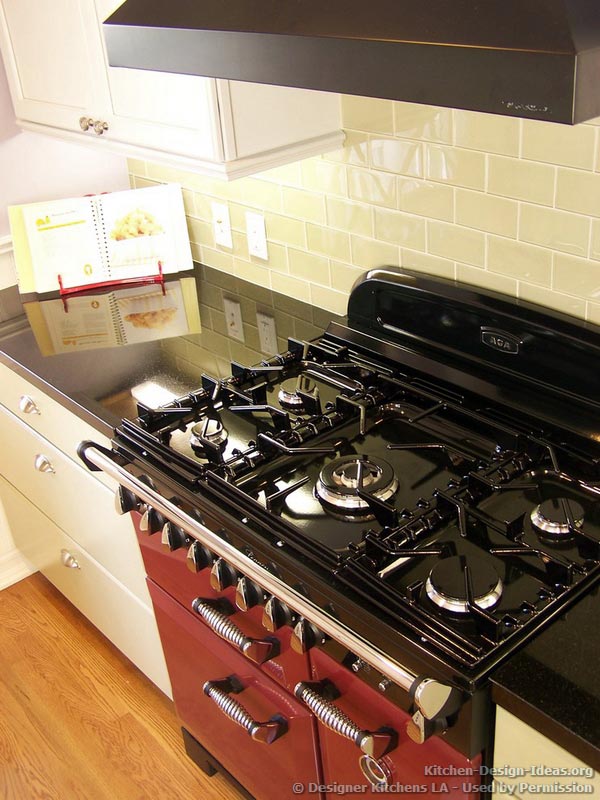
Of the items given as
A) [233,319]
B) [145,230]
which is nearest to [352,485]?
[233,319]

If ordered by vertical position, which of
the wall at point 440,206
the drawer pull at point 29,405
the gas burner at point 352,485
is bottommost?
the drawer pull at point 29,405

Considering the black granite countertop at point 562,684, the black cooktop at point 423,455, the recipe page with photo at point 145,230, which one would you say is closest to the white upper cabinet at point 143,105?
the recipe page with photo at point 145,230

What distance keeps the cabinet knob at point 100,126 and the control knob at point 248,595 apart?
46.4 inches

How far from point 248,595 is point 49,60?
1.47 meters

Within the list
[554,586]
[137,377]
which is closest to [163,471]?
[137,377]

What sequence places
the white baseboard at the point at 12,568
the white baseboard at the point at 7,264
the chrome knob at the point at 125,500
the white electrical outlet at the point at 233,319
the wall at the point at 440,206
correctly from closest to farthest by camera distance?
the wall at the point at 440,206
the chrome knob at the point at 125,500
the white electrical outlet at the point at 233,319
the white baseboard at the point at 7,264
the white baseboard at the point at 12,568

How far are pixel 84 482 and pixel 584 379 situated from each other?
118 centimetres

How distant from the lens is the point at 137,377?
1996mm

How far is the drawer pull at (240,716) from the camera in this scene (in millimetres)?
1569

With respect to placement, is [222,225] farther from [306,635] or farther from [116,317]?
[306,635]

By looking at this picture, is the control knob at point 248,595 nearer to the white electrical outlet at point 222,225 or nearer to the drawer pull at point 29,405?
the drawer pull at point 29,405

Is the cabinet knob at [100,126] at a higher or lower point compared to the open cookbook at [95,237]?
higher

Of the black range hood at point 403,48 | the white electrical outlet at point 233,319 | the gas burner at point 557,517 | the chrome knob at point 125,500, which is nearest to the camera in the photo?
the black range hood at point 403,48

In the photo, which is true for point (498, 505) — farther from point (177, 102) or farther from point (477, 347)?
point (177, 102)
